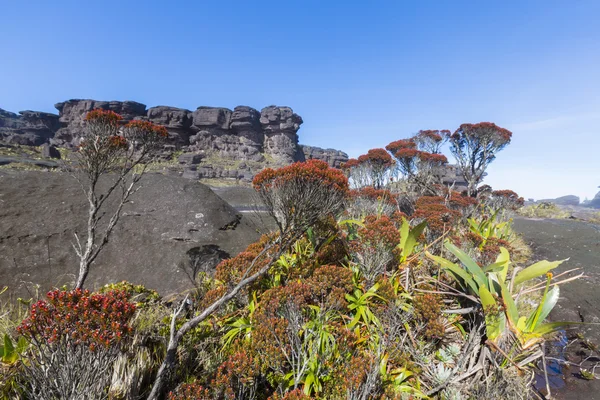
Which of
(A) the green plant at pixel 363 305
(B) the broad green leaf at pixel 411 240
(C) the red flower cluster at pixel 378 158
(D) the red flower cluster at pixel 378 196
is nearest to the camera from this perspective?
(A) the green plant at pixel 363 305

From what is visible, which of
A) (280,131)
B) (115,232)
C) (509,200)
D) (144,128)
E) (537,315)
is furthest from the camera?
(280,131)

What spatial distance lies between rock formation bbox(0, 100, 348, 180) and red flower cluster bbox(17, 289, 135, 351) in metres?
60.5

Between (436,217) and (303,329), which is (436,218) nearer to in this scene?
(436,217)

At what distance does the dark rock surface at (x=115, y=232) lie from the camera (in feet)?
15.4

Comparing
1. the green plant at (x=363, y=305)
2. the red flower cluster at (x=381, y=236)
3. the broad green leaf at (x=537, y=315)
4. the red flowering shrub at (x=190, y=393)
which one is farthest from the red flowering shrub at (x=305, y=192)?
the broad green leaf at (x=537, y=315)

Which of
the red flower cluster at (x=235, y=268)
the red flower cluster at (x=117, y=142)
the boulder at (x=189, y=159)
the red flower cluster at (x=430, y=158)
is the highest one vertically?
the boulder at (x=189, y=159)

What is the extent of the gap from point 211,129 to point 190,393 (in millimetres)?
80080

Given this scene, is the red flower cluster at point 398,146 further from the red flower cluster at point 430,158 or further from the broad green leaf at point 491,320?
the broad green leaf at point 491,320

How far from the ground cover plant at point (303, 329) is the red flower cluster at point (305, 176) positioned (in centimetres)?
2

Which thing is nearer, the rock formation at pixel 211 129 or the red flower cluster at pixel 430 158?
the red flower cluster at pixel 430 158

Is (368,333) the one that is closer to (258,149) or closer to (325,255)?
(325,255)

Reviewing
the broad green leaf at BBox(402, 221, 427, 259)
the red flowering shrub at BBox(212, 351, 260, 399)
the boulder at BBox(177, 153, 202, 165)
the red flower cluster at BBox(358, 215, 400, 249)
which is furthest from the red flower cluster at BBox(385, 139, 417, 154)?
the boulder at BBox(177, 153, 202, 165)

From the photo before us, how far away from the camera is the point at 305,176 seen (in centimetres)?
343

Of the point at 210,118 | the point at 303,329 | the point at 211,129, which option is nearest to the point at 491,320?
the point at 303,329
